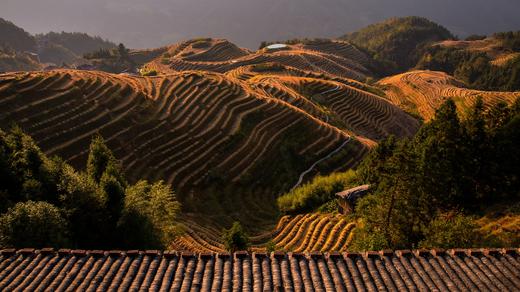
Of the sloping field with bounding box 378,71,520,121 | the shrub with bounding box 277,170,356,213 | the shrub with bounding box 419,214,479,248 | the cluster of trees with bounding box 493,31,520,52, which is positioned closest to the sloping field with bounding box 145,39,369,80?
the sloping field with bounding box 378,71,520,121

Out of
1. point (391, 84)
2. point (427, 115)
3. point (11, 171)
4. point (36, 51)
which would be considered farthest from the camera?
point (36, 51)

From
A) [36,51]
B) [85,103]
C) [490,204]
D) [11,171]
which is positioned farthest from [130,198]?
[36,51]

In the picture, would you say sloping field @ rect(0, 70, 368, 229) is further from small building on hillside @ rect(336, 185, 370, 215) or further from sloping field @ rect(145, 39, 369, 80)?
sloping field @ rect(145, 39, 369, 80)

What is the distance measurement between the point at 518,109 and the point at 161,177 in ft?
86.9

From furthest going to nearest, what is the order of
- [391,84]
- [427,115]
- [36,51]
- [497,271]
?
[36,51] < [391,84] < [427,115] < [497,271]

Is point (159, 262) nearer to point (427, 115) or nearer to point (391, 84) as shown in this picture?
point (427, 115)

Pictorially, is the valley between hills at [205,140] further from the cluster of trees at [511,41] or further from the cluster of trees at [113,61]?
the cluster of trees at [511,41]

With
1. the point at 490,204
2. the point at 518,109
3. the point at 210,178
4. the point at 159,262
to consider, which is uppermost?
the point at 518,109

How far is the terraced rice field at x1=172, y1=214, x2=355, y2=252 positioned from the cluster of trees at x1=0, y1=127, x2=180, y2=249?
5.51 m

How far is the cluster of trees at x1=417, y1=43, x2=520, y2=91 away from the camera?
10606cm

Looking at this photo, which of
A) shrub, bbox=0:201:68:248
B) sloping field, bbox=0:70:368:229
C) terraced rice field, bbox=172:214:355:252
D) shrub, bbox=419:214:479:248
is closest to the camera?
shrub, bbox=0:201:68:248

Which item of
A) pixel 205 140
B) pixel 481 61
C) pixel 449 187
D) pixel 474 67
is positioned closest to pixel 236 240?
pixel 449 187

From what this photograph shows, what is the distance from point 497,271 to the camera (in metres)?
9.83

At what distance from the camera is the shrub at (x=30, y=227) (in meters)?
12.6
